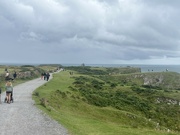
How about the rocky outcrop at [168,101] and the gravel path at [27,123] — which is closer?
the gravel path at [27,123]

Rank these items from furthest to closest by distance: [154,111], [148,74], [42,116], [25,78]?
[148,74], [25,78], [154,111], [42,116]

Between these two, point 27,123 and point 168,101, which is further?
point 168,101

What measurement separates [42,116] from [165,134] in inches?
428

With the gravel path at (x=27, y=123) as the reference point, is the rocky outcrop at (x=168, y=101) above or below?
below

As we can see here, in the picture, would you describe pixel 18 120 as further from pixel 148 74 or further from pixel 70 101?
pixel 148 74

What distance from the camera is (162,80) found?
14212 centimetres

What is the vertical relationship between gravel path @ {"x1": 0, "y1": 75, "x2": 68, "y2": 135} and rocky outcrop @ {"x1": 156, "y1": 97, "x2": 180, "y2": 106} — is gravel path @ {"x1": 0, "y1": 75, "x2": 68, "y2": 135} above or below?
above

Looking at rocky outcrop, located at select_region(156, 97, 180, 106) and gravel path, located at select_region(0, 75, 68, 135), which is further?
rocky outcrop, located at select_region(156, 97, 180, 106)

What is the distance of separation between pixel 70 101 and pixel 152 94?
28.4m

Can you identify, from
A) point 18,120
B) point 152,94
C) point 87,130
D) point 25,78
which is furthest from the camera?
point 25,78

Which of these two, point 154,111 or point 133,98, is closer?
point 154,111

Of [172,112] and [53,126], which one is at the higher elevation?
[53,126]

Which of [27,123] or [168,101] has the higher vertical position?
[27,123]

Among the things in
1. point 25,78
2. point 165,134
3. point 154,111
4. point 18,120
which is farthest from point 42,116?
point 25,78
